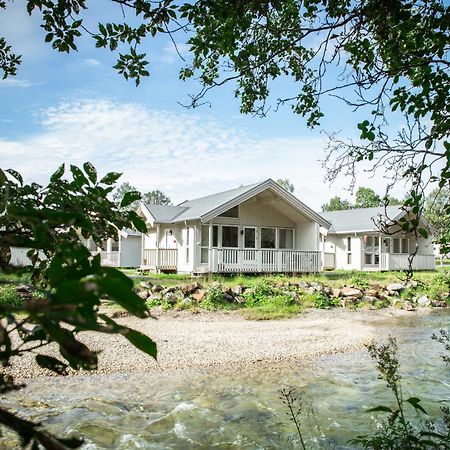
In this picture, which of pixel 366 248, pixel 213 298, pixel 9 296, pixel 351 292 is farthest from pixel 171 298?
pixel 366 248

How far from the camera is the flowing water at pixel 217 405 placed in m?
4.46

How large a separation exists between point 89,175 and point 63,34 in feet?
7.93

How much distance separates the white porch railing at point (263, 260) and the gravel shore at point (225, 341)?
8035 mm

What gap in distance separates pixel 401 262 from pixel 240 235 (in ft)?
39.7

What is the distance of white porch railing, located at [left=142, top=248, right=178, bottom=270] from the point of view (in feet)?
75.3

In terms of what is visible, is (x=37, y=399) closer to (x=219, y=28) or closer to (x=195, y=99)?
(x=195, y=99)

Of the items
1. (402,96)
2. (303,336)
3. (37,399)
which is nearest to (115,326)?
(402,96)

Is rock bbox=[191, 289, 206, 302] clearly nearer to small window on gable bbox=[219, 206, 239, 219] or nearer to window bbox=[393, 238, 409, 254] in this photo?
small window on gable bbox=[219, 206, 239, 219]

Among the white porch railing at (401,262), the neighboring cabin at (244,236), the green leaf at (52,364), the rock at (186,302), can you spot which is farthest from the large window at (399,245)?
the green leaf at (52,364)

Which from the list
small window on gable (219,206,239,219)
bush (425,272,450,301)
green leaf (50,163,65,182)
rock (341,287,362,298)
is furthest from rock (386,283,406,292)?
green leaf (50,163,65,182)

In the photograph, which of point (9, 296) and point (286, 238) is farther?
point (286, 238)

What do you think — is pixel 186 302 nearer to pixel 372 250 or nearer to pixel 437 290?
pixel 437 290

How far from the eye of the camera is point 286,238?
2398cm

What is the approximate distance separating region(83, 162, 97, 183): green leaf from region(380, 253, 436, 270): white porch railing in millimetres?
27584
